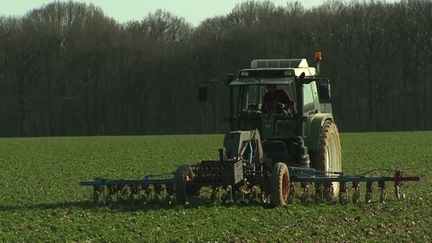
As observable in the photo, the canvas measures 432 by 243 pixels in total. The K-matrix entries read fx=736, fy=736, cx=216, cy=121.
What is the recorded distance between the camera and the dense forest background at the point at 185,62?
74.0 m

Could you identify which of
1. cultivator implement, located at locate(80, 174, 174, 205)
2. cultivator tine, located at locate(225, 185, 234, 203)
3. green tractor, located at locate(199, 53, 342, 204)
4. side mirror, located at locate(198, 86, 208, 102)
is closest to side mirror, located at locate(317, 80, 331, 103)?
green tractor, located at locate(199, 53, 342, 204)

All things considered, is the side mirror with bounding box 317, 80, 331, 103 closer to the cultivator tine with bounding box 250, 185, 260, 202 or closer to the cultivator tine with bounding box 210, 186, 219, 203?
the cultivator tine with bounding box 250, 185, 260, 202

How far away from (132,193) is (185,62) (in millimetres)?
68044

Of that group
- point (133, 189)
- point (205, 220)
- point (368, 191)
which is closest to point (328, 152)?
point (368, 191)

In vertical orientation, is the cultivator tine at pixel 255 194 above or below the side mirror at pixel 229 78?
below

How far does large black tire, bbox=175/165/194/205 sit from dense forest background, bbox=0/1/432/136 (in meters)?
61.1

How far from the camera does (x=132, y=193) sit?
13812mm

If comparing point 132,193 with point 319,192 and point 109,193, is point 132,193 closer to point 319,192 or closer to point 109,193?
point 109,193

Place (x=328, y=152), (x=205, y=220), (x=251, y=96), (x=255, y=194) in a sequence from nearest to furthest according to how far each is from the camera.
→ (x=205, y=220), (x=255, y=194), (x=251, y=96), (x=328, y=152)

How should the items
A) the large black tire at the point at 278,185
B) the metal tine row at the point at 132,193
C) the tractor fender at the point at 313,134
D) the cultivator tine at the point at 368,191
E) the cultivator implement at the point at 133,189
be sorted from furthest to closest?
the tractor fender at the point at 313,134
the metal tine row at the point at 132,193
the cultivator implement at the point at 133,189
the cultivator tine at the point at 368,191
the large black tire at the point at 278,185

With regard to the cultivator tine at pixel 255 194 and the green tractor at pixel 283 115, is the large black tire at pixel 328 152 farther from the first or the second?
the cultivator tine at pixel 255 194

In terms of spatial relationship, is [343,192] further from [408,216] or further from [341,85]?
[341,85]

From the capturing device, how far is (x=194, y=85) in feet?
264

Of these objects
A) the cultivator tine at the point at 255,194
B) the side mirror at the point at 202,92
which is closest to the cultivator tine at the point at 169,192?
the cultivator tine at the point at 255,194
